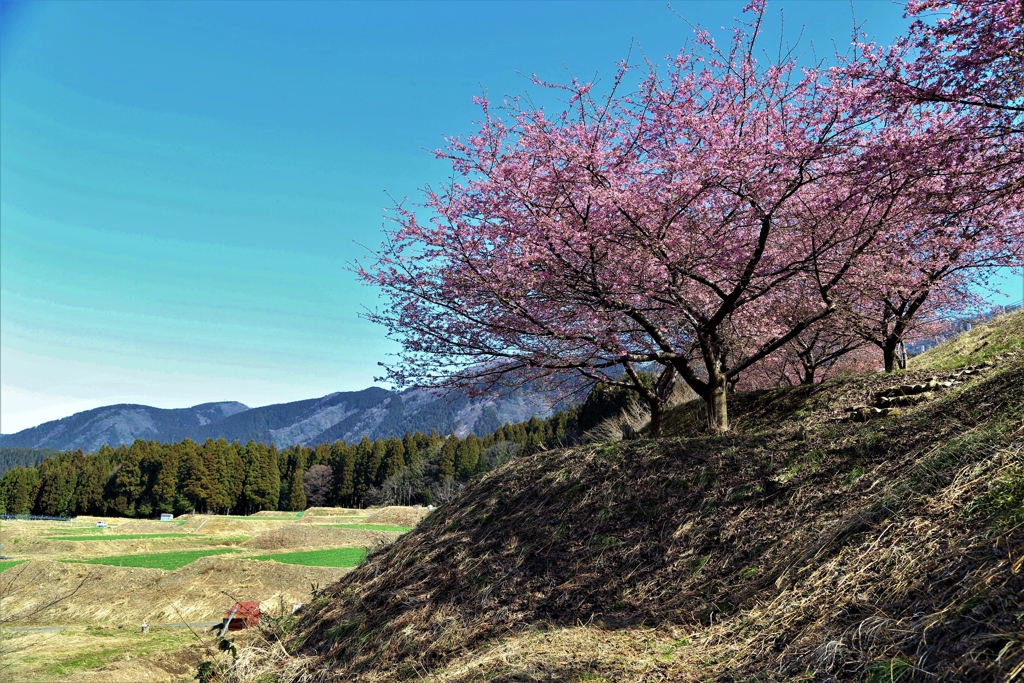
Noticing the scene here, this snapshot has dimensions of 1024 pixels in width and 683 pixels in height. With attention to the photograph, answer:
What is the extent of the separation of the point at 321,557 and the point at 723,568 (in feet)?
110

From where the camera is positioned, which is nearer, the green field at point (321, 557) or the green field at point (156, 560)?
the green field at point (321, 557)

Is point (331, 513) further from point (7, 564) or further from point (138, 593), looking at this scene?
point (138, 593)

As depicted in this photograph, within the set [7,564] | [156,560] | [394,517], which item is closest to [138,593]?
[156,560]

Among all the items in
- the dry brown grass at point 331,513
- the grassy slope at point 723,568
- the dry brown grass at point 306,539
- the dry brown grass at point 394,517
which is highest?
the grassy slope at point 723,568

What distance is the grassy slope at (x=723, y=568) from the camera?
3.31 m

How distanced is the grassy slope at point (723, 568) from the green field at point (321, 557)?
2535 centimetres

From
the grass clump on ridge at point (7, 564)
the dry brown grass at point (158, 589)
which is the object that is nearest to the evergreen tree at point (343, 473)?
the grass clump on ridge at point (7, 564)

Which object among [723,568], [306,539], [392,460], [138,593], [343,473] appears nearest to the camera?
[723,568]

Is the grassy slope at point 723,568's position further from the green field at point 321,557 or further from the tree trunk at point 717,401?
the green field at point 321,557

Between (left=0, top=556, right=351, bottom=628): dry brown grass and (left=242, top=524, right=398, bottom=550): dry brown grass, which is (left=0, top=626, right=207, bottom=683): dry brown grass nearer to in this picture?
(left=0, top=556, right=351, bottom=628): dry brown grass

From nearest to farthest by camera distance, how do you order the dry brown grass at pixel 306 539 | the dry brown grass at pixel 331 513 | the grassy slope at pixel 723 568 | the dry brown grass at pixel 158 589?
the grassy slope at pixel 723 568
the dry brown grass at pixel 158 589
the dry brown grass at pixel 306 539
the dry brown grass at pixel 331 513

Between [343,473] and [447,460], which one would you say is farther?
[343,473]

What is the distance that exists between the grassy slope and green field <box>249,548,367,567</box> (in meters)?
25.4

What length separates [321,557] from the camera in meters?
34.3
